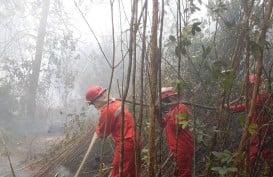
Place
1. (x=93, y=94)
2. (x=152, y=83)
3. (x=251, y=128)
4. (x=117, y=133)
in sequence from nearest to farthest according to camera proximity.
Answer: (x=152, y=83) → (x=251, y=128) → (x=117, y=133) → (x=93, y=94)

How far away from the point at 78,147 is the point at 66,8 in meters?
12.3

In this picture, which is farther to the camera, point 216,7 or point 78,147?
point 78,147

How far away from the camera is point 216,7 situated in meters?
2.82

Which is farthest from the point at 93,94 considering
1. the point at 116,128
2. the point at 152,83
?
the point at 152,83

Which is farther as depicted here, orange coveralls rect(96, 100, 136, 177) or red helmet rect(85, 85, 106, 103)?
red helmet rect(85, 85, 106, 103)

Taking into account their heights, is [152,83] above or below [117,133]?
above

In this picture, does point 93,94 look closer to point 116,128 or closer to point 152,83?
point 116,128

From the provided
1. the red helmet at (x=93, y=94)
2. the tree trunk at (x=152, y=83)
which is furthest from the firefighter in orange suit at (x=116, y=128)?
the tree trunk at (x=152, y=83)

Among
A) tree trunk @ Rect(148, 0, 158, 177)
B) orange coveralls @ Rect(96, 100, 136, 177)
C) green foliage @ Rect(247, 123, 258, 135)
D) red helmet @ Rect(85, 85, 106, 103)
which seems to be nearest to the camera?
tree trunk @ Rect(148, 0, 158, 177)

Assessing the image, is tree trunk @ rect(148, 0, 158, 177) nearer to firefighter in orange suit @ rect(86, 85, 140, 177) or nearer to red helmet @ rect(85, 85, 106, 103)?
firefighter in orange suit @ rect(86, 85, 140, 177)

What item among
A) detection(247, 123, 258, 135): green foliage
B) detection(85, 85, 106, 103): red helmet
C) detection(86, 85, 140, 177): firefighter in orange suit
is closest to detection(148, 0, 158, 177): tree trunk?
detection(247, 123, 258, 135): green foliage

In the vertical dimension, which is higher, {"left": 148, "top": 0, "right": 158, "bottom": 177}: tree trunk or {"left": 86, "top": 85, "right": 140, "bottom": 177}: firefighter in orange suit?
{"left": 148, "top": 0, "right": 158, "bottom": 177}: tree trunk

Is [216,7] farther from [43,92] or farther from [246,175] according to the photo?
[43,92]

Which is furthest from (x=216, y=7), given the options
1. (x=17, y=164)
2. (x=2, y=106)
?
(x=2, y=106)
